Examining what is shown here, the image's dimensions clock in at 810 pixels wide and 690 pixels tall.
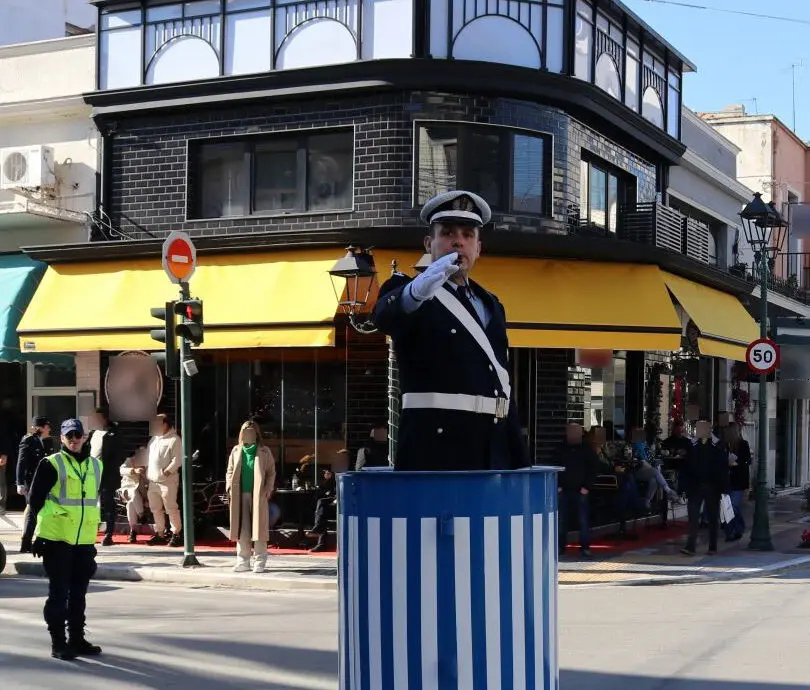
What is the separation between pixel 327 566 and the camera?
14.4 metres

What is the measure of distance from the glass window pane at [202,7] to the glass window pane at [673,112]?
8.37 meters

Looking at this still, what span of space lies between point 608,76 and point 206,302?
7150mm

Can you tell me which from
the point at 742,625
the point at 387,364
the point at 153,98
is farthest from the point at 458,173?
the point at 742,625

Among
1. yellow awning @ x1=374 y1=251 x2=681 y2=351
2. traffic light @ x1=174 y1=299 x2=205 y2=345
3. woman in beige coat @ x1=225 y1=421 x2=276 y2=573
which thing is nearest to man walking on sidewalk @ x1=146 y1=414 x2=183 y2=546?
woman in beige coat @ x1=225 y1=421 x2=276 y2=573

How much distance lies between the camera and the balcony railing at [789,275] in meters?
27.5

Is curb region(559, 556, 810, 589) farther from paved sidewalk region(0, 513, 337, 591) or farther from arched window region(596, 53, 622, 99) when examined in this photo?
arched window region(596, 53, 622, 99)

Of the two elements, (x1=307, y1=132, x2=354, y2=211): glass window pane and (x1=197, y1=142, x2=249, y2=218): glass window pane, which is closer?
(x1=307, y1=132, x2=354, y2=211): glass window pane

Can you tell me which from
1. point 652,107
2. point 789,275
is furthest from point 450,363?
point 789,275

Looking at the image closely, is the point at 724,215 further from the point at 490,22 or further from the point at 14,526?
the point at 14,526

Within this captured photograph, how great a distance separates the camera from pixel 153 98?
57.8ft

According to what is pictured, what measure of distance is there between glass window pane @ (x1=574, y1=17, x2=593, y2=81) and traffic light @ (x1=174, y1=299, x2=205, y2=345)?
683cm

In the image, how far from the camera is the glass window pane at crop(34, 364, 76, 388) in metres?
18.7

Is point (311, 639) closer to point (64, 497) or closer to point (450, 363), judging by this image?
point (64, 497)

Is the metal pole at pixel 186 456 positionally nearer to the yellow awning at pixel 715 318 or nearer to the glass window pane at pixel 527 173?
the glass window pane at pixel 527 173
